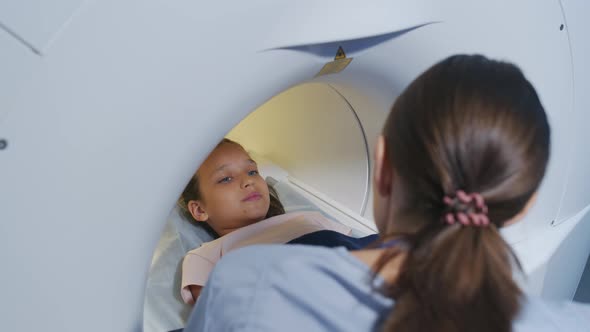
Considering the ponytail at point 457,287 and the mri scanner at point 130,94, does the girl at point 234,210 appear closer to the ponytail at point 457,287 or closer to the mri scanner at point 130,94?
the mri scanner at point 130,94

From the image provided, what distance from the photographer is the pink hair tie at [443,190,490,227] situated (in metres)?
0.60

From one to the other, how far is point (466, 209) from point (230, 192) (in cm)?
95

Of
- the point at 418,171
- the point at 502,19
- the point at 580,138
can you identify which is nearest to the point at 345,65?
the point at 502,19

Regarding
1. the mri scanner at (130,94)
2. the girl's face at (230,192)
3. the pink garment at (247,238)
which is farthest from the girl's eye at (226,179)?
the mri scanner at (130,94)

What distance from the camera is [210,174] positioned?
1512 mm

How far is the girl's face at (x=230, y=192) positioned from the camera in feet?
4.86

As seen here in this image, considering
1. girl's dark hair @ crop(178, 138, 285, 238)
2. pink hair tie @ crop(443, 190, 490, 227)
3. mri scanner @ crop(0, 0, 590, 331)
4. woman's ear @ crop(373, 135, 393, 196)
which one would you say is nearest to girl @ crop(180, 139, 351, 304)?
girl's dark hair @ crop(178, 138, 285, 238)

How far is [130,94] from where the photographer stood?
2.53 feet

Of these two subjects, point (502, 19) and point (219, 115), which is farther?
point (502, 19)

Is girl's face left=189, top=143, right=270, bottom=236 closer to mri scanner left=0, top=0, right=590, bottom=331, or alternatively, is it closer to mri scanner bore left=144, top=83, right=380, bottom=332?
mri scanner bore left=144, top=83, right=380, bottom=332

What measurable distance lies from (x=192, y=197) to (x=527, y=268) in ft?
2.75

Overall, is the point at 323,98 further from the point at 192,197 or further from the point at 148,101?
the point at 148,101

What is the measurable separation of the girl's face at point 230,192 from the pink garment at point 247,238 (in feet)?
0.20

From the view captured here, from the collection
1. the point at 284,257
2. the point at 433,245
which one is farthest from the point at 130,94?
the point at 433,245
